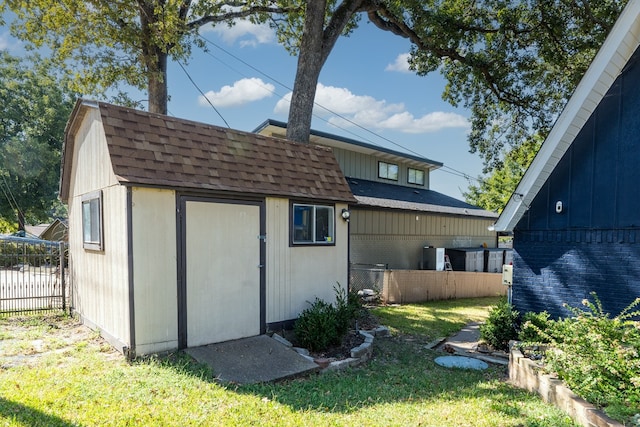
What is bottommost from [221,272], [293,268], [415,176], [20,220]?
[20,220]

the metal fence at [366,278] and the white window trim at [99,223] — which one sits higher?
the white window trim at [99,223]

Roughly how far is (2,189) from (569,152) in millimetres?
27902

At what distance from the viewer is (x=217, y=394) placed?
3.93 meters

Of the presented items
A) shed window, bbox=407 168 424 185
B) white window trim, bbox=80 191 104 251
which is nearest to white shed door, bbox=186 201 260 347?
white window trim, bbox=80 191 104 251

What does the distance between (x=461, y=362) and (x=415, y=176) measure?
1222 centimetres

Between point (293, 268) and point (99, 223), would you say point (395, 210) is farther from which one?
point (99, 223)

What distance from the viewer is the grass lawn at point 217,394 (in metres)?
3.39

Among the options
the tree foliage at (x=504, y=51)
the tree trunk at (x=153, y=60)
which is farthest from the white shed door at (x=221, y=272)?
the tree foliage at (x=504, y=51)

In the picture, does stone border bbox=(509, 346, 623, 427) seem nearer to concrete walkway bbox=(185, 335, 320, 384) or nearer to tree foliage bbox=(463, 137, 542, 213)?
concrete walkway bbox=(185, 335, 320, 384)

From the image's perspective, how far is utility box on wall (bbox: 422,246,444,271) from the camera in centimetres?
1342

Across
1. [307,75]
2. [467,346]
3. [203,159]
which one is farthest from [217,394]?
[307,75]

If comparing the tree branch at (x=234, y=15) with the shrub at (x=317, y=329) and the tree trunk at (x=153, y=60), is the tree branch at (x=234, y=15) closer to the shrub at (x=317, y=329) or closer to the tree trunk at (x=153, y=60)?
the tree trunk at (x=153, y=60)

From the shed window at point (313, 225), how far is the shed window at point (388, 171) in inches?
357

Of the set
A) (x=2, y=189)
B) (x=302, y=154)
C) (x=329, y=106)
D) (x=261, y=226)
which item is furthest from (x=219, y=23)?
(x=2, y=189)
